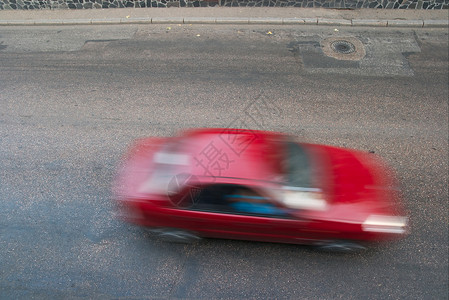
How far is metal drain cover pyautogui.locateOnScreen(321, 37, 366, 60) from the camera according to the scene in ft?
32.6

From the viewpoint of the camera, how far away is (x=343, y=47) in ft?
33.9

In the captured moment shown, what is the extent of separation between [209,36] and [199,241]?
289 inches

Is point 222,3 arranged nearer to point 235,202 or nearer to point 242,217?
point 235,202

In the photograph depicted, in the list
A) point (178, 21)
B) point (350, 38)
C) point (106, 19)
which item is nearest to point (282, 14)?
point (350, 38)

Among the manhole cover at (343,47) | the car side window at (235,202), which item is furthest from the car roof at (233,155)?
the manhole cover at (343,47)

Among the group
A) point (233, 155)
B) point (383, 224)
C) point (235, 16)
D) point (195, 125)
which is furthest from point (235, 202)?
point (235, 16)

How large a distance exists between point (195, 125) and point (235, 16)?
5554 mm

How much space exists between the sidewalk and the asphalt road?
1.28 feet

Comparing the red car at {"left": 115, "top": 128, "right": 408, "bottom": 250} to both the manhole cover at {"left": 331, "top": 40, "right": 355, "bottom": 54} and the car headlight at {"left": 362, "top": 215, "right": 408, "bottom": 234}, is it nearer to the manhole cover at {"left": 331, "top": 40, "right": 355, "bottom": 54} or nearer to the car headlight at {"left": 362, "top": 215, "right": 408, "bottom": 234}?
the car headlight at {"left": 362, "top": 215, "right": 408, "bottom": 234}

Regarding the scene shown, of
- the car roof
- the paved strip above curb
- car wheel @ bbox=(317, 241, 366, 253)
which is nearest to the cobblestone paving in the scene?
the paved strip above curb

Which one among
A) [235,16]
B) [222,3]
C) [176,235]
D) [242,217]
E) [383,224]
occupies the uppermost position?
[222,3]

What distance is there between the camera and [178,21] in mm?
11773

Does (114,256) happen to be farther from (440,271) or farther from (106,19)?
(106,19)

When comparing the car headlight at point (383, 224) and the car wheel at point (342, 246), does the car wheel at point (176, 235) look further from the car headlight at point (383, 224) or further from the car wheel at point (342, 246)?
the car headlight at point (383, 224)
